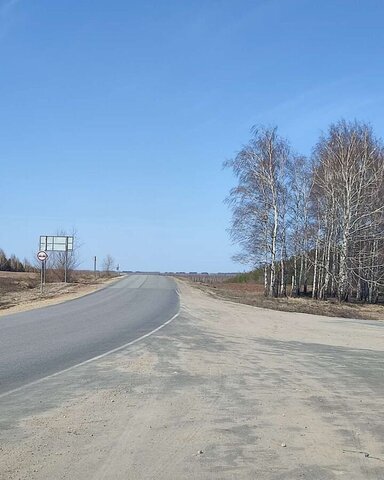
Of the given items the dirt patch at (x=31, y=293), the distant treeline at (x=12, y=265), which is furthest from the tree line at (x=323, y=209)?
the distant treeline at (x=12, y=265)

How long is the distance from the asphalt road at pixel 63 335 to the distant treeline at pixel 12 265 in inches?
Answer: 2171

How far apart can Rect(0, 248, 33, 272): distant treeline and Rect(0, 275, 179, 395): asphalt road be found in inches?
2171

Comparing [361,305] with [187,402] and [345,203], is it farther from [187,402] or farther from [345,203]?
[187,402]

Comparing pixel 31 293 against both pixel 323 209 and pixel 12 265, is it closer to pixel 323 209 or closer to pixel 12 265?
pixel 323 209

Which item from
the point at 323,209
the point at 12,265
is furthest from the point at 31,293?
the point at 12,265

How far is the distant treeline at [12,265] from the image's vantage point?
79.2m

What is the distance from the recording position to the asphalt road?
420 inches

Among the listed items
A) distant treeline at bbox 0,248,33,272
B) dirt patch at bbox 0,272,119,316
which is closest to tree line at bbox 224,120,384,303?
dirt patch at bbox 0,272,119,316

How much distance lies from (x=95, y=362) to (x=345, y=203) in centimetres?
3249

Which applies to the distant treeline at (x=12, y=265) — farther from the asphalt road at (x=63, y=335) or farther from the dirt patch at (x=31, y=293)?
the asphalt road at (x=63, y=335)

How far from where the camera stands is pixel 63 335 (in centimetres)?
1590

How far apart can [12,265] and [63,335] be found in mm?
67586

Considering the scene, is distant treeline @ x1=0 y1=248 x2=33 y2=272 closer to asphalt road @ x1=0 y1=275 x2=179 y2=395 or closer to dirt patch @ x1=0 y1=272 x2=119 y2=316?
dirt patch @ x1=0 y1=272 x2=119 y2=316

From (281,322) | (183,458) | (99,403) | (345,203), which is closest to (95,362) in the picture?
(99,403)
